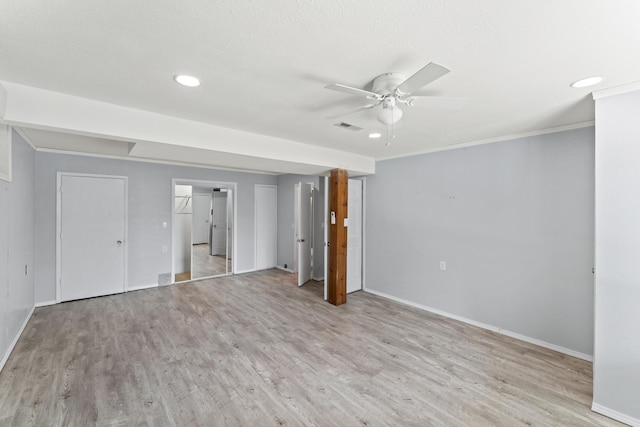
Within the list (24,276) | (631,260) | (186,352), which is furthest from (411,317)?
(24,276)

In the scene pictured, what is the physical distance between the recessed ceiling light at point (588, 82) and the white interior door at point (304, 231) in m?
4.13

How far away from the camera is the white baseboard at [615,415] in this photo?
1.96m

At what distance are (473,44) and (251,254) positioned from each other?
19.0 ft

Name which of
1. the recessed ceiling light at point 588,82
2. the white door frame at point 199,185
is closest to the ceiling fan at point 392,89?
the recessed ceiling light at point 588,82

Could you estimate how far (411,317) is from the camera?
3.88 metres

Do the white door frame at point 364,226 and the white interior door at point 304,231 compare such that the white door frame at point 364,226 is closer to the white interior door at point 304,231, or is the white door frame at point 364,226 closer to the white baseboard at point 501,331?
the white baseboard at point 501,331

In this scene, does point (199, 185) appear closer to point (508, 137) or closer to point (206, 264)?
point (206, 264)

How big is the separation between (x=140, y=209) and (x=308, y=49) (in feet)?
15.2

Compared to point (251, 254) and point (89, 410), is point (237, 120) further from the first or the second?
point (251, 254)

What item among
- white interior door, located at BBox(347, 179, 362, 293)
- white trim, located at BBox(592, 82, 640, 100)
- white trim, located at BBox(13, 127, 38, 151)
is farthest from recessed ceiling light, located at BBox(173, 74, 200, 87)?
white interior door, located at BBox(347, 179, 362, 293)

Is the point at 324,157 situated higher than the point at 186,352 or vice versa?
the point at 324,157

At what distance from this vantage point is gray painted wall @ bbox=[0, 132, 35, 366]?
263cm

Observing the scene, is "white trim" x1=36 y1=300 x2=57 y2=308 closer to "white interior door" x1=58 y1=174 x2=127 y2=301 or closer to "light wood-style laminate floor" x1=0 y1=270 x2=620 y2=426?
"white interior door" x1=58 y1=174 x2=127 y2=301

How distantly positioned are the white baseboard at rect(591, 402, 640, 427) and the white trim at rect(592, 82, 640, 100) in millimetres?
2336
